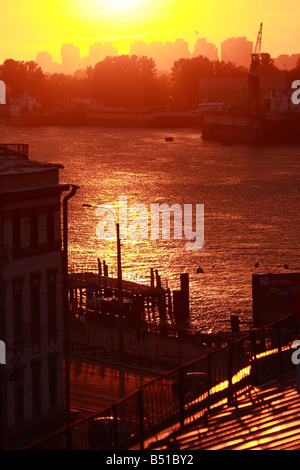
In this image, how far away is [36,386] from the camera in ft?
61.0

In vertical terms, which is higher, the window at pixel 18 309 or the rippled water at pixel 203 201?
the window at pixel 18 309

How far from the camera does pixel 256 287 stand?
88.1 feet

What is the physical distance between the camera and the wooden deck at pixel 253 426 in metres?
10.3

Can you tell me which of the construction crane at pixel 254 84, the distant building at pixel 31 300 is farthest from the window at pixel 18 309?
the construction crane at pixel 254 84

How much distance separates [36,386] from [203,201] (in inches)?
2331

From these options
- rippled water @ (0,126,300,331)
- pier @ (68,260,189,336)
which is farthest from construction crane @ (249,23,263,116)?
pier @ (68,260,189,336)

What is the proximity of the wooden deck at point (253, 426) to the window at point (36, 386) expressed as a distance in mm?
6928

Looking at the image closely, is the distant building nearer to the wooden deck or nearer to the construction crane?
the wooden deck

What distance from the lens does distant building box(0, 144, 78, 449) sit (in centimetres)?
1805

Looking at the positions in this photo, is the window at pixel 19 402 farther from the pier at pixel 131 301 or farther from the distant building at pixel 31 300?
the pier at pixel 131 301
